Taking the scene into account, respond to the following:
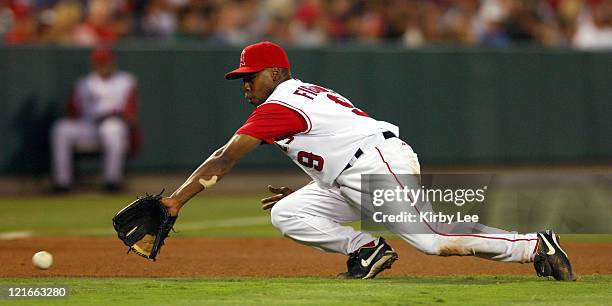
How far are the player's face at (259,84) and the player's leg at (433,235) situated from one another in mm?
733

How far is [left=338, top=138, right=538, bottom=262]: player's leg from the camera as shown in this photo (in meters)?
6.92

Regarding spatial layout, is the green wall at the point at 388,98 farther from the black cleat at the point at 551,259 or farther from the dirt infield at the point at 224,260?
the black cleat at the point at 551,259

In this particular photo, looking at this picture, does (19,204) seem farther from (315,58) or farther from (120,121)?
(315,58)

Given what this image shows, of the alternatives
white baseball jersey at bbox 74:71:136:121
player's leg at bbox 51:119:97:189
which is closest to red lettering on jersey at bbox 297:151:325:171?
white baseball jersey at bbox 74:71:136:121

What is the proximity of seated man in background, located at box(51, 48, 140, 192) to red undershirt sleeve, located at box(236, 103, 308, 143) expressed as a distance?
27.0 ft

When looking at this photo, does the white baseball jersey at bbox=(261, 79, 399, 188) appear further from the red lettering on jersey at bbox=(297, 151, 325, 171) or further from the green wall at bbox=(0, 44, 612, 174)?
the green wall at bbox=(0, 44, 612, 174)

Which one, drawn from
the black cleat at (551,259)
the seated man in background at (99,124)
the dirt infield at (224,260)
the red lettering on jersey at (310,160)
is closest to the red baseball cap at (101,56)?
the seated man in background at (99,124)

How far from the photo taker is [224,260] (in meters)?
8.93

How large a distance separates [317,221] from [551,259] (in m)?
1.47

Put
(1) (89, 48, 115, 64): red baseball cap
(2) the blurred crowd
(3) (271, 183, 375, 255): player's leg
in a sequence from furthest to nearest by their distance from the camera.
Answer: (2) the blurred crowd
(1) (89, 48, 115, 64): red baseball cap
(3) (271, 183, 375, 255): player's leg

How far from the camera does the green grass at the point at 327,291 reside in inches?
247

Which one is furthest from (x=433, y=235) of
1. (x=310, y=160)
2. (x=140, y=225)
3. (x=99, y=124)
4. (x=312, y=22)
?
(x=312, y=22)

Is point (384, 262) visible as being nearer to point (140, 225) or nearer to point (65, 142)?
point (140, 225)

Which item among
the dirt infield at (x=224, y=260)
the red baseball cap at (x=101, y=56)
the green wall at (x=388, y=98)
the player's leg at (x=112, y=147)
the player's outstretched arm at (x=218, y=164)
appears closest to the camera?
the player's outstretched arm at (x=218, y=164)
